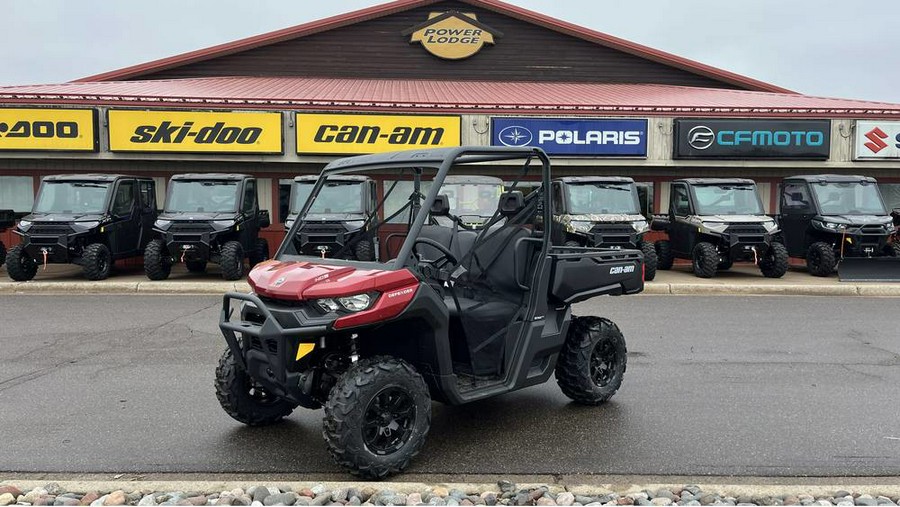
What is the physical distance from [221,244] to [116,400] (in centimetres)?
824

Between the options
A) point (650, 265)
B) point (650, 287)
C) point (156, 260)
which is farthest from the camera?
point (650, 265)

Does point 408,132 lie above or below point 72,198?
above

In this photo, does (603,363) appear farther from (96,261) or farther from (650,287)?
(96,261)

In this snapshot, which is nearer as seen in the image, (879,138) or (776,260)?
(776,260)

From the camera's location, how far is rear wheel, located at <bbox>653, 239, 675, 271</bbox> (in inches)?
606

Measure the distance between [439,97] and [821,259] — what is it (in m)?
10.2

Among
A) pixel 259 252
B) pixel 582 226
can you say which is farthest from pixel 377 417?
pixel 259 252

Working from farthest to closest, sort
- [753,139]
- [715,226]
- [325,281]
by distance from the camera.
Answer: [753,139] → [715,226] → [325,281]

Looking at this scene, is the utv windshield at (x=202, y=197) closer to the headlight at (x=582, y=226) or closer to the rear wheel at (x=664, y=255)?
the headlight at (x=582, y=226)

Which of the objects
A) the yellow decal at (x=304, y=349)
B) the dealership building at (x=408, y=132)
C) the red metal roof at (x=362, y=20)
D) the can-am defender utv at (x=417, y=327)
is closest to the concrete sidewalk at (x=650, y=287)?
the dealership building at (x=408, y=132)

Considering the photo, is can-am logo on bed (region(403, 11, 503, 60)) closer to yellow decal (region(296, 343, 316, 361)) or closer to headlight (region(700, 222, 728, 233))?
headlight (region(700, 222, 728, 233))

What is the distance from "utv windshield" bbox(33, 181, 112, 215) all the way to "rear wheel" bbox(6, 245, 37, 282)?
99 cm

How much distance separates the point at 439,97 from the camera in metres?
18.5

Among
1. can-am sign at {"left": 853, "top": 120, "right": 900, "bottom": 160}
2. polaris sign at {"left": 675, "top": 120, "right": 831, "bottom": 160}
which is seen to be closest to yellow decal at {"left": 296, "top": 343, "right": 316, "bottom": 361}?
polaris sign at {"left": 675, "top": 120, "right": 831, "bottom": 160}
